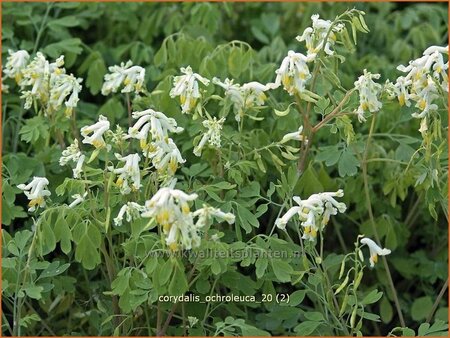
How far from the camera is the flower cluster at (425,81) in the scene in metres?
2.20

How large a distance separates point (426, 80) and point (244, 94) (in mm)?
594

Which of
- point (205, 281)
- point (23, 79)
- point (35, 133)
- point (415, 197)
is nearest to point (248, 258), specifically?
point (205, 281)

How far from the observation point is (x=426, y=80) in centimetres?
223

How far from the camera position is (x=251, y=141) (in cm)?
267

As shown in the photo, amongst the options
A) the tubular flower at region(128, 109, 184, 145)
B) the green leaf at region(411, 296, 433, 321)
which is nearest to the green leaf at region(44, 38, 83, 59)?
the tubular flower at region(128, 109, 184, 145)

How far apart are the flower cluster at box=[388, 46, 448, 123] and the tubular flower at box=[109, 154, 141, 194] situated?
34.4 inches

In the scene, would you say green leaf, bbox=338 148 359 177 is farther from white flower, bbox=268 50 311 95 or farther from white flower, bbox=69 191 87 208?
white flower, bbox=69 191 87 208

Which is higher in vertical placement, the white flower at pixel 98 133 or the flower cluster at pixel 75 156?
the white flower at pixel 98 133

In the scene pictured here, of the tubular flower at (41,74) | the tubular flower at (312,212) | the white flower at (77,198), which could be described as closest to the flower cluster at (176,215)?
the tubular flower at (312,212)

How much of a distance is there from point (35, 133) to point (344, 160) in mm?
1165

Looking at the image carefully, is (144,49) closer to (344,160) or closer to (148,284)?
(344,160)

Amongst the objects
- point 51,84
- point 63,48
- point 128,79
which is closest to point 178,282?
point 128,79

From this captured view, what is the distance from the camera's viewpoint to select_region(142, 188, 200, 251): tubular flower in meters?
1.77

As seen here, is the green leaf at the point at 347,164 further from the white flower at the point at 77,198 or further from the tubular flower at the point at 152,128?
the white flower at the point at 77,198
